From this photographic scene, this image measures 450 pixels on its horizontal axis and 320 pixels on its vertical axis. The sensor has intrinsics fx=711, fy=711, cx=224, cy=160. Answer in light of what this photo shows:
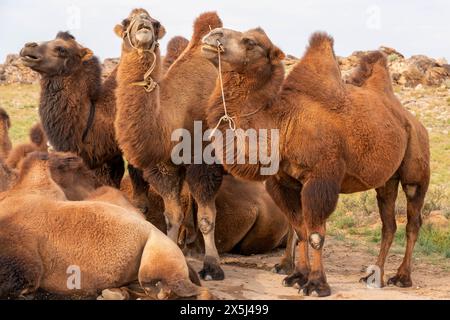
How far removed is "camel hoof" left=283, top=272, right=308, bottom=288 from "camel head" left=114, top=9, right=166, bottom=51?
8.31 ft

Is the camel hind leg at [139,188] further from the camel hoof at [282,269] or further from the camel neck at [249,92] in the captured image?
the camel neck at [249,92]

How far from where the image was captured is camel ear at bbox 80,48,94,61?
8.07m

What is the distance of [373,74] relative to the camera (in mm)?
7727

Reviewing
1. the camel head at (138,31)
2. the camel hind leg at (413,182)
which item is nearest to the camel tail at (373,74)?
the camel hind leg at (413,182)

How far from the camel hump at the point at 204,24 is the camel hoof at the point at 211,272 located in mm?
2469

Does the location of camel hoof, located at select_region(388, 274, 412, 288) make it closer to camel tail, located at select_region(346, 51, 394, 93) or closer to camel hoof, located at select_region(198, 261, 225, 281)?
camel hoof, located at select_region(198, 261, 225, 281)

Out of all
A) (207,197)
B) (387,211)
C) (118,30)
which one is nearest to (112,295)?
(207,197)

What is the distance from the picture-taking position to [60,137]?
7848 mm

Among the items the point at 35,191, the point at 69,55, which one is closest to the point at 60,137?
the point at 69,55

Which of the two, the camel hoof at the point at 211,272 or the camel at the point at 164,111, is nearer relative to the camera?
the camel at the point at 164,111

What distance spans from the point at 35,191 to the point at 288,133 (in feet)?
7.40

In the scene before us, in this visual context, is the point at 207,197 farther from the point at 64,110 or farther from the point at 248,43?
the point at 64,110

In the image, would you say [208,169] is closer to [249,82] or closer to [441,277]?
Result: [249,82]

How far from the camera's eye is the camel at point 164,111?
6.63m
